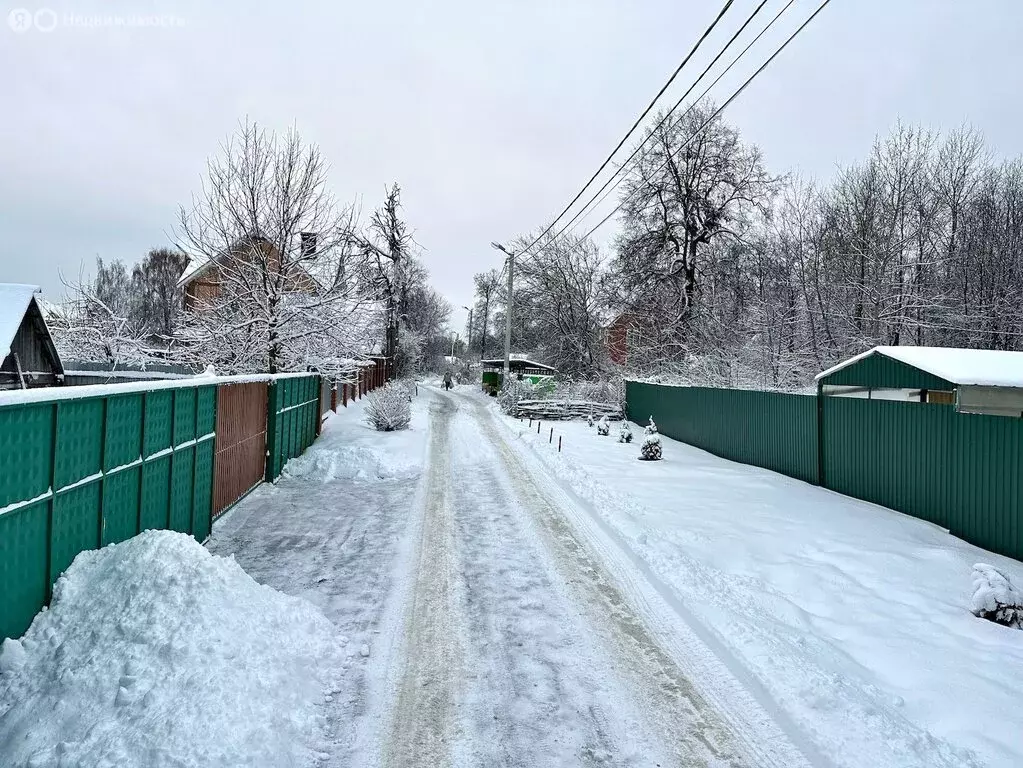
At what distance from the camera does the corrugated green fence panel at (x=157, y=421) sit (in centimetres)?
622

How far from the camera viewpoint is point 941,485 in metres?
8.34

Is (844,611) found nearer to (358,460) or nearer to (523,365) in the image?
(358,460)

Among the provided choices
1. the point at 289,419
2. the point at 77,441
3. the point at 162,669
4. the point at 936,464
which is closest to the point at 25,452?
the point at 77,441

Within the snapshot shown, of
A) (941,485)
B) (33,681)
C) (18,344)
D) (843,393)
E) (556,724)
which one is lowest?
(556,724)

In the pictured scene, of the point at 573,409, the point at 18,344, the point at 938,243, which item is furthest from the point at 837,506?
the point at 18,344

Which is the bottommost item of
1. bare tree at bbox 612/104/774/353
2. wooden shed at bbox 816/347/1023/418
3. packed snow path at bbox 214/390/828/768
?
packed snow path at bbox 214/390/828/768

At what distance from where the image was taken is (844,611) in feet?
18.9

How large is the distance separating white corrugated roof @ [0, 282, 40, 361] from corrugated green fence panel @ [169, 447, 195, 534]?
11.5m

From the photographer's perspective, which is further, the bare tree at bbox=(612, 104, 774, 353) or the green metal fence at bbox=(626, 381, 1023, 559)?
the bare tree at bbox=(612, 104, 774, 353)

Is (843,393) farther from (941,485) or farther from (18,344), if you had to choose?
(18,344)

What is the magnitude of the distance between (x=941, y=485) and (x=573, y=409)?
1997 centimetres

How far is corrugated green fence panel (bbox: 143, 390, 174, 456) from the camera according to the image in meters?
6.22

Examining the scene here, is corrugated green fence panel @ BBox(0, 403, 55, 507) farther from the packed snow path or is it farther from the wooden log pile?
the wooden log pile

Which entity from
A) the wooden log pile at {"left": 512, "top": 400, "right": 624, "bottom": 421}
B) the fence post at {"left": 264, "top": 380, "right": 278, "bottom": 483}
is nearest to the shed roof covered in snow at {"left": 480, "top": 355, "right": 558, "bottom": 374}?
the wooden log pile at {"left": 512, "top": 400, "right": 624, "bottom": 421}
